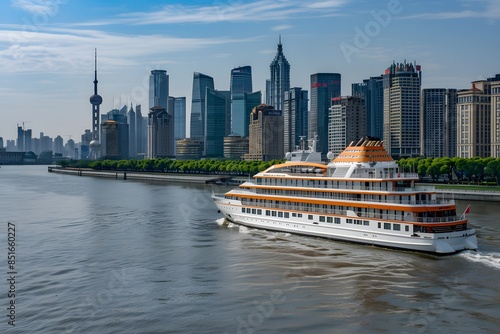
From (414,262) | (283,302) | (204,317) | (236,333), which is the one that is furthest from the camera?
(414,262)

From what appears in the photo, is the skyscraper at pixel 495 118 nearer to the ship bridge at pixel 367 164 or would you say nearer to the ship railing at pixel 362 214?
the ship bridge at pixel 367 164

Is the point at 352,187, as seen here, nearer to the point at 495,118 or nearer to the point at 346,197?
the point at 346,197

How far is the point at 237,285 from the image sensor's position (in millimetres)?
32438

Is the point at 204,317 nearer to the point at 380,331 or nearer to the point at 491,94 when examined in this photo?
the point at 380,331

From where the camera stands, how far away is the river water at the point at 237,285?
1041 inches

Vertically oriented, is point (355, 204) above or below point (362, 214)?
above

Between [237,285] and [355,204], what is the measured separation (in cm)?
1490

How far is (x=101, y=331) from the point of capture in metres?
25.4

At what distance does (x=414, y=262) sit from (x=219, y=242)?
16.4 meters

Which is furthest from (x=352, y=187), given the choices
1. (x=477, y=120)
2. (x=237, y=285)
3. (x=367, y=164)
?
(x=477, y=120)

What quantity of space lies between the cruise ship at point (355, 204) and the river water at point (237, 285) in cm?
102

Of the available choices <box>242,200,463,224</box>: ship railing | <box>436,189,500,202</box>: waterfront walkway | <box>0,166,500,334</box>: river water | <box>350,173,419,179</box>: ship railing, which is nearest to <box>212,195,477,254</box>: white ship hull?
<box>242,200,463,224</box>: ship railing

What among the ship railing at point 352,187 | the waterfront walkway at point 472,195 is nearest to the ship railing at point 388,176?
the ship railing at point 352,187

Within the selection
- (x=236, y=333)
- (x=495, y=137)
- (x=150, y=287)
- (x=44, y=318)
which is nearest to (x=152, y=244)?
(x=150, y=287)
